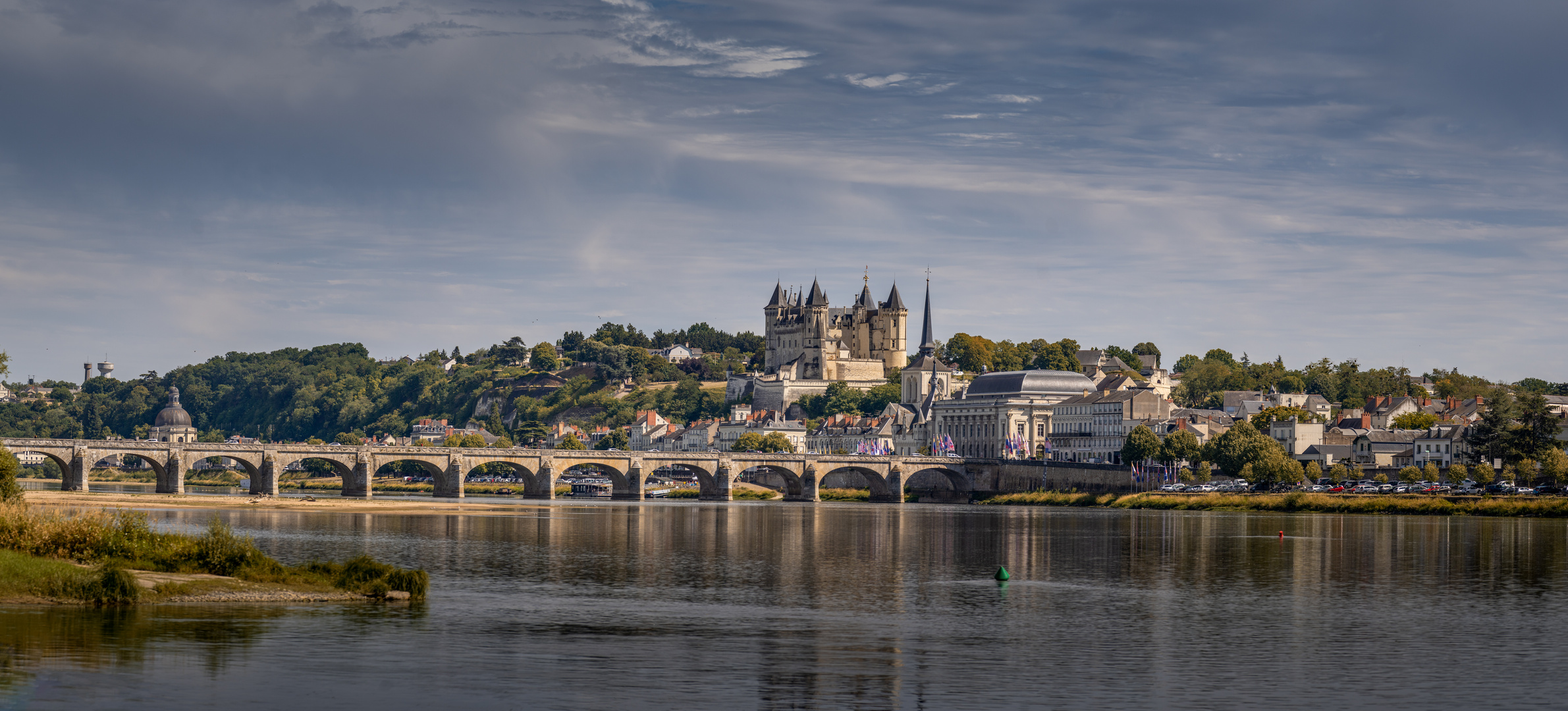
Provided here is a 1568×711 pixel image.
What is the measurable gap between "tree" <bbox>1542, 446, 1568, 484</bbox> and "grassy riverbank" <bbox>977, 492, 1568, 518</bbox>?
385 centimetres

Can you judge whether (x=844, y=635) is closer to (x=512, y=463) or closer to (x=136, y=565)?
(x=136, y=565)

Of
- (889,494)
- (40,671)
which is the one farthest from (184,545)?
(889,494)

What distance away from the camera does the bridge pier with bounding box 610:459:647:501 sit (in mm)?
145750

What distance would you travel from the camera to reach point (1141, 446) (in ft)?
454

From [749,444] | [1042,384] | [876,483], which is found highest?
[1042,384]

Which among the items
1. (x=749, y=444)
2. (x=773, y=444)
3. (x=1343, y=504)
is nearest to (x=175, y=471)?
(x=1343, y=504)

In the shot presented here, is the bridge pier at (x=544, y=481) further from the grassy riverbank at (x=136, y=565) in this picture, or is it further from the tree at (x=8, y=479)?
A: the grassy riverbank at (x=136, y=565)

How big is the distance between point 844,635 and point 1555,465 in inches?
3319

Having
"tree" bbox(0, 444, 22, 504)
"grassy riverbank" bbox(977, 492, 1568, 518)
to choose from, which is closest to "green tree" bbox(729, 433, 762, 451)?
"grassy riverbank" bbox(977, 492, 1568, 518)

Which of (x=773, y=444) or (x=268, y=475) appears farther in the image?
(x=773, y=444)

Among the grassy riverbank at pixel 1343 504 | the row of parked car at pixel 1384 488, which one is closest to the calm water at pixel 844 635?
the grassy riverbank at pixel 1343 504

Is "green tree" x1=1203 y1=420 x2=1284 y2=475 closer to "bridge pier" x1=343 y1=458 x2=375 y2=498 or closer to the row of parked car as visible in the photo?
the row of parked car

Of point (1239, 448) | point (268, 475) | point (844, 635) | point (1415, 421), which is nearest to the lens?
point (844, 635)

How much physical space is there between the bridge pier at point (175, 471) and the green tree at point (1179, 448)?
248 ft
